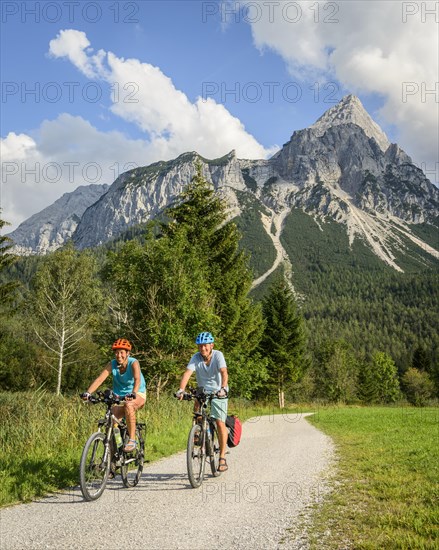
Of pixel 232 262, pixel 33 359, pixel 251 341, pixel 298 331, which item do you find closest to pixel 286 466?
pixel 232 262

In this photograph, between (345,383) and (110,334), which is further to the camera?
(345,383)

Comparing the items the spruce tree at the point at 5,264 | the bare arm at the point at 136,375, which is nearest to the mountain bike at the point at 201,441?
the bare arm at the point at 136,375

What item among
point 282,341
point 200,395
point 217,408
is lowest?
point 217,408

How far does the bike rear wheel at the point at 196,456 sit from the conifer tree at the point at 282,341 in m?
32.3

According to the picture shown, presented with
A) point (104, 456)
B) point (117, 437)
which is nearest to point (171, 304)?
point (117, 437)

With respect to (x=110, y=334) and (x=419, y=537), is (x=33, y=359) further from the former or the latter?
(x=419, y=537)

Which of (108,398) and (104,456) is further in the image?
(108,398)

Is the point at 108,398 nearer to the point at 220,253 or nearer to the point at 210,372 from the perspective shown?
the point at 210,372

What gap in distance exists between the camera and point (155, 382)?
19766 millimetres

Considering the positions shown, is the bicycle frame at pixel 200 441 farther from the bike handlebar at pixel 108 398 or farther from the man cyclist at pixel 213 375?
the bike handlebar at pixel 108 398

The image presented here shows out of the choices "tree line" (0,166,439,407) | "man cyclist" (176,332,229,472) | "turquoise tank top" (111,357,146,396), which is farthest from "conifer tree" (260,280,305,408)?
"turquoise tank top" (111,357,146,396)

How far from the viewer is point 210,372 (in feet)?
25.2

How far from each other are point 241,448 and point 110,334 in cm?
1066

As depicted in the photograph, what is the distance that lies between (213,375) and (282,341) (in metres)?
32.9
